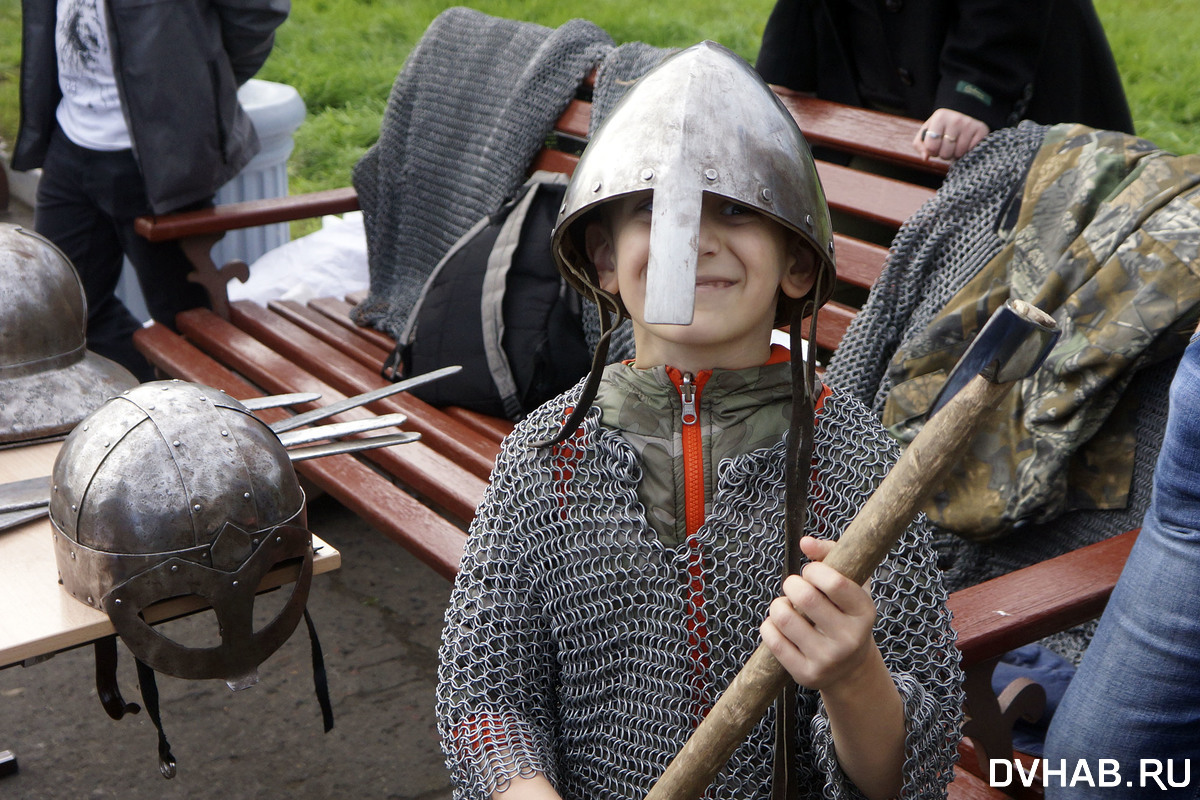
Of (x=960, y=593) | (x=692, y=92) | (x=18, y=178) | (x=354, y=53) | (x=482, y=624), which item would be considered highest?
(x=692, y=92)

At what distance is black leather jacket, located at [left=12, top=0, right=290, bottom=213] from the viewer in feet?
12.6

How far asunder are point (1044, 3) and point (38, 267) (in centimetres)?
234

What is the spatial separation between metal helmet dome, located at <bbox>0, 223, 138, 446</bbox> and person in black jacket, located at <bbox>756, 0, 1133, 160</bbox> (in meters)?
1.92

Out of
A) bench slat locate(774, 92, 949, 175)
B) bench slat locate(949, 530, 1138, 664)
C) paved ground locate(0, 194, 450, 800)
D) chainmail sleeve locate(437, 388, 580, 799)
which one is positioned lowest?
paved ground locate(0, 194, 450, 800)

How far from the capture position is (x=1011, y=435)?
240 centimetres

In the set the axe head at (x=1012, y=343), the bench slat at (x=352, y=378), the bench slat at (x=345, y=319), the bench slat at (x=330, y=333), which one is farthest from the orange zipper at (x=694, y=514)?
the bench slat at (x=345, y=319)

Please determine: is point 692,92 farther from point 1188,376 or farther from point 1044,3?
point 1044,3

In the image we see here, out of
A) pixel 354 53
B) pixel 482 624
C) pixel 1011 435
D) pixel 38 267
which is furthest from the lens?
pixel 354 53

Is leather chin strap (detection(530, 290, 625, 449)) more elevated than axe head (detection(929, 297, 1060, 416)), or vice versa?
axe head (detection(929, 297, 1060, 416))

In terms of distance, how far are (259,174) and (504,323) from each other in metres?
2.20

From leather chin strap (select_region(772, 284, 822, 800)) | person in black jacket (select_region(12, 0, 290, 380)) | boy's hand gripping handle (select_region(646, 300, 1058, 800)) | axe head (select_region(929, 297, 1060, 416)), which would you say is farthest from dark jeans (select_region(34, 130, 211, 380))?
axe head (select_region(929, 297, 1060, 416))

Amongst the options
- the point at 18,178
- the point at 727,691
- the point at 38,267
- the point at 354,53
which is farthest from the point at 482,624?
the point at 354,53

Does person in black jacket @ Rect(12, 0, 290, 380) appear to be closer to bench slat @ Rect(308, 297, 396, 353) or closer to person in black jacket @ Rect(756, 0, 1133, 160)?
bench slat @ Rect(308, 297, 396, 353)

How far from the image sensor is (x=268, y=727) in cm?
315
